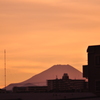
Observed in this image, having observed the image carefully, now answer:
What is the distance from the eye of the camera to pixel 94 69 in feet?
330

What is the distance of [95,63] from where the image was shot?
3949 inches

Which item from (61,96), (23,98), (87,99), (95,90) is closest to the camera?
(87,99)

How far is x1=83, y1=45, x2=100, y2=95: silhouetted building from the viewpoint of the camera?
9962 cm

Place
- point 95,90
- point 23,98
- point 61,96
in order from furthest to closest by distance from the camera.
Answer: point 95,90 → point 61,96 → point 23,98

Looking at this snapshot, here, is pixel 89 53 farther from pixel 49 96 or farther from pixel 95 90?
pixel 49 96

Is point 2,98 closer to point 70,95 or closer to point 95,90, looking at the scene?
point 70,95

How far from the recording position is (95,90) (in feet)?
325

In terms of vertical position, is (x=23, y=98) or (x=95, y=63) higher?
(x=95, y=63)

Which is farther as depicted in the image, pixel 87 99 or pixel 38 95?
pixel 38 95

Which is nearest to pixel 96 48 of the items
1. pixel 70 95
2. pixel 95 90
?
pixel 95 90

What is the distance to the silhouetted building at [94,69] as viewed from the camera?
9962 cm

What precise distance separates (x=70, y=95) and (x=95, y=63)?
2036 cm

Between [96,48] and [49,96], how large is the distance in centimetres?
2869

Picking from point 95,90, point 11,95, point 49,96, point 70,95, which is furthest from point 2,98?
point 95,90
